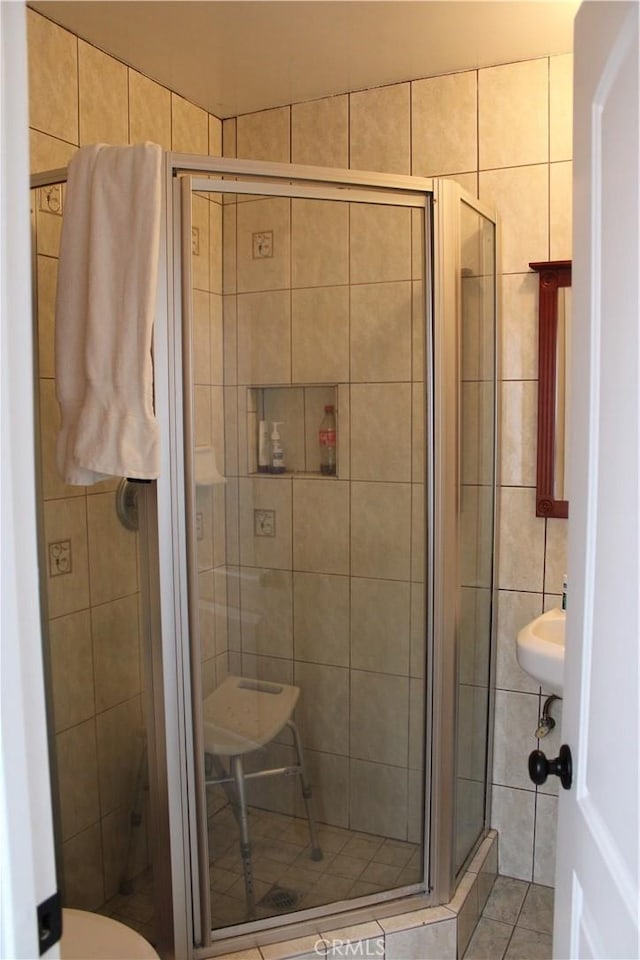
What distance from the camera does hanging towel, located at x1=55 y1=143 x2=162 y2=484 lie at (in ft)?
4.66

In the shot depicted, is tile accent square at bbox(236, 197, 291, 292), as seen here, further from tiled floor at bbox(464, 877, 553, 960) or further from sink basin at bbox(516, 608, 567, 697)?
tiled floor at bbox(464, 877, 553, 960)

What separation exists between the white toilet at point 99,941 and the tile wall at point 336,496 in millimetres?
398

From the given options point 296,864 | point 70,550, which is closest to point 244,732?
point 296,864

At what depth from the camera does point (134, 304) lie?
1435 mm

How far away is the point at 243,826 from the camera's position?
1.72 metres

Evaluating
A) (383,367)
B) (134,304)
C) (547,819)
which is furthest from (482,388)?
(547,819)

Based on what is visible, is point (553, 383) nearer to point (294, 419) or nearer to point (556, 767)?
point (294, 419)

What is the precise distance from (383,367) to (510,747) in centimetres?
128

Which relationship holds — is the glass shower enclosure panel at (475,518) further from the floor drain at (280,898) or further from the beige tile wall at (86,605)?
the beige tile wall at (86,605)

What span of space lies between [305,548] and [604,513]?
3.19 ft

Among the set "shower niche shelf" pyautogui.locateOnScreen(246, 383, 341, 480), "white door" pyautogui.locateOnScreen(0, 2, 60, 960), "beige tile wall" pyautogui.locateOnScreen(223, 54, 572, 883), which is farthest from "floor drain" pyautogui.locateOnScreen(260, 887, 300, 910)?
"white door" pyautogui.locateOnScreen(0, 2, 60, 960)

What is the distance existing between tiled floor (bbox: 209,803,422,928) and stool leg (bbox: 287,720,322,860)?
1 centimetres

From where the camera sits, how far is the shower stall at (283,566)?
5.23ft

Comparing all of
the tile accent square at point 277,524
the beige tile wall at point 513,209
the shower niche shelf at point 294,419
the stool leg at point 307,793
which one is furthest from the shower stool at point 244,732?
the beige tile wall at point 513,209
